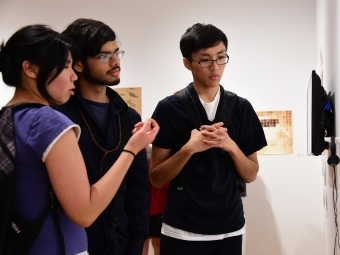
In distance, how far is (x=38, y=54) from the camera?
110 centimetres

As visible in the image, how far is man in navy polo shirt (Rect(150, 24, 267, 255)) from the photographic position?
169cm

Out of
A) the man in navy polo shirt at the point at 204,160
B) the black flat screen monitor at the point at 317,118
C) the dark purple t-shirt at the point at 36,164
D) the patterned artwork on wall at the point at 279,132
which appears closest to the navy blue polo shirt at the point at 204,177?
the man in navy polo shirt at the point at 204,160

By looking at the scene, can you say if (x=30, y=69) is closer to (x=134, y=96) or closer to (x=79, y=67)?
(x=79, y=67)

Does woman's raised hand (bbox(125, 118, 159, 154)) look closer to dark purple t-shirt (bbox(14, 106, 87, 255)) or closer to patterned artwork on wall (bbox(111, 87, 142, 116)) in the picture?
dark purple t-shirt (bbox(14, 106, 87, 255))

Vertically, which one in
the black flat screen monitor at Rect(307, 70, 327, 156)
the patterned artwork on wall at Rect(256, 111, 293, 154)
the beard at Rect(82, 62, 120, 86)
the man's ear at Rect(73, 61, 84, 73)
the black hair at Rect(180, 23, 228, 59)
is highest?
Result: the black hair at Rect(180, 23, 228, 59)

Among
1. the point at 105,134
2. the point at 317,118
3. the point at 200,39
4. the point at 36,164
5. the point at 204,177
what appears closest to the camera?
the point at 36,164

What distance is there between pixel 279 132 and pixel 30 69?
9.04ft

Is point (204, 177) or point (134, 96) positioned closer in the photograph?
point (204, 177)

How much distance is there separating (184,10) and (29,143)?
3.07 metres

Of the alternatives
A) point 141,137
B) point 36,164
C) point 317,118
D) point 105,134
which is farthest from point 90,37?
point 317,118

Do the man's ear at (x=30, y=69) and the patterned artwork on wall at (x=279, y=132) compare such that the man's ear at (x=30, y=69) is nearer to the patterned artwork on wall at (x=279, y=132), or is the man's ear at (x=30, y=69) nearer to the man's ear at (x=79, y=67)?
the man's ear at (x=79, y=67)

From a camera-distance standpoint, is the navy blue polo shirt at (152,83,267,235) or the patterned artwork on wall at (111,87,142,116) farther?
the patterned artwork on wall at (111,87,142,116)

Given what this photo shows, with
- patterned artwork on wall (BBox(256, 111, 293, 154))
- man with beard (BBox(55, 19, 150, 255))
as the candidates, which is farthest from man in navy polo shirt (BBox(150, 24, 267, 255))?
patterned artwork on wall (BBox(256, 111, 293, 154))

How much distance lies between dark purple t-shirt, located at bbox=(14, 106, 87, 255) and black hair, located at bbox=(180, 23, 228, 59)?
954 mm
